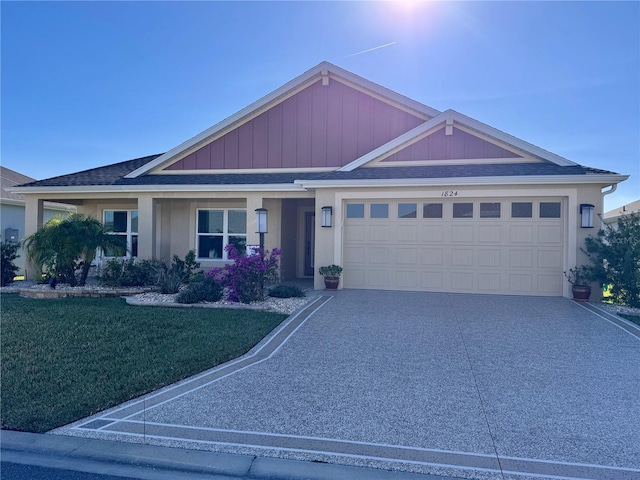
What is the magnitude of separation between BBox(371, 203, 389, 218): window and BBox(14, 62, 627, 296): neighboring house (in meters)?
0.03

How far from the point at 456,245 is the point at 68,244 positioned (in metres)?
10.2

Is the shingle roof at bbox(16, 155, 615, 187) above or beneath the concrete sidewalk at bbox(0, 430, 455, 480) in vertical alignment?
above

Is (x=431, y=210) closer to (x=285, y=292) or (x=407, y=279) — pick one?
(x=407, y=279)

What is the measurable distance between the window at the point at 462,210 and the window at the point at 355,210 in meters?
2.47

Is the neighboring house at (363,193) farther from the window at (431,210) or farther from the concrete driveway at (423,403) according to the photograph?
the concrete driveway at (423,403)

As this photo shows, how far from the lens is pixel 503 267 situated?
33.4ft

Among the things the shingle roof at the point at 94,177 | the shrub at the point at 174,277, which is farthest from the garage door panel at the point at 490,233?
the shingle roof at the point at 94,177

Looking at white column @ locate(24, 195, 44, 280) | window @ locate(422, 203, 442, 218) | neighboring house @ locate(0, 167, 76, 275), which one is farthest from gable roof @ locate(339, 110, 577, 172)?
neighboring house @ locate(0, 167, 76, 275)

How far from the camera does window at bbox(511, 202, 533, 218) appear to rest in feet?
33.1

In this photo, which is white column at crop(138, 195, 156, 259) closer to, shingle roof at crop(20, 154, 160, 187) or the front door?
shingle roof at crop(20, 154, 160, 187)

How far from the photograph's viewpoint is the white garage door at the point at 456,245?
9977 millimetres

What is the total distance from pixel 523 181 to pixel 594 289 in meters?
3.04

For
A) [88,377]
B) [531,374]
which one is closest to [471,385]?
[531,374]

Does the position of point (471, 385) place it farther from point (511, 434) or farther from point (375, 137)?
point (375, 137)
